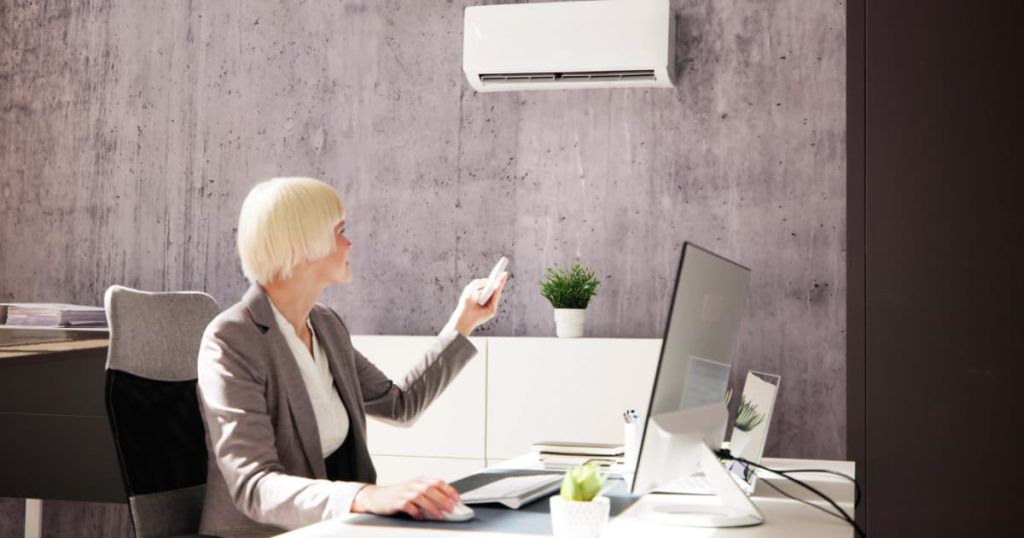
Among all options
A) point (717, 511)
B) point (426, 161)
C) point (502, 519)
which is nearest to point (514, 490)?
point (502, 519)

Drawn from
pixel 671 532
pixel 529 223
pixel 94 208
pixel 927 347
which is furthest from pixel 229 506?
pixel 94 208

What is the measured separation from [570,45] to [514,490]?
7.67 feet

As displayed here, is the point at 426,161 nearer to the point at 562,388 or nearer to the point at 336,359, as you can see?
the point at 562,388

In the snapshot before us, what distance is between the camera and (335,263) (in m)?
2.20

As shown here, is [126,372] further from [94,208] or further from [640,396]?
[94,208]

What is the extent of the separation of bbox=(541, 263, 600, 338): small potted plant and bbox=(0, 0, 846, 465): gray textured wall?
198mm

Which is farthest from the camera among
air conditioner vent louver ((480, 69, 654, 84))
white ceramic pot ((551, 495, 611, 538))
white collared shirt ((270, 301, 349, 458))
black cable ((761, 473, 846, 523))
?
air conditioner vent louver ((480, 69, 654, 84))

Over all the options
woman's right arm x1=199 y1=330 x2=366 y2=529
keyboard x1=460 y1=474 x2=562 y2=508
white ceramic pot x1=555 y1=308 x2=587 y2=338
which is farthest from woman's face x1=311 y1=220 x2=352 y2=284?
white ceramic pot x1=555 y1=308 x2=587 y2=338

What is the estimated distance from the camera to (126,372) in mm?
1943

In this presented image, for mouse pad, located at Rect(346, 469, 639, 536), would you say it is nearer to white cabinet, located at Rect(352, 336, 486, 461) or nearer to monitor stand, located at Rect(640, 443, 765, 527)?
monitor stand, located at Rect(640, 443, 765, 527)

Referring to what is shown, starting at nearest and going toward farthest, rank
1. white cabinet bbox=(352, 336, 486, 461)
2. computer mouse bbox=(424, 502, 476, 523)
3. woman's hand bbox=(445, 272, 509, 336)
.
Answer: computer mouse bbox=(424, 502, 476, 523), woman's hand bbox=(445, 272, 509, 336), white cabinet bbox=(352, 336, 486, 461)

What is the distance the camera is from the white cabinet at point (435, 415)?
3803 millimetres

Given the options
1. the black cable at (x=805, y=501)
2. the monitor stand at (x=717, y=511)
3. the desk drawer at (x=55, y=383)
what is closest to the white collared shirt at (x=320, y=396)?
the monitor stand at (x=717, y=511)

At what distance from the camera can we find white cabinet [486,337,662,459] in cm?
364
